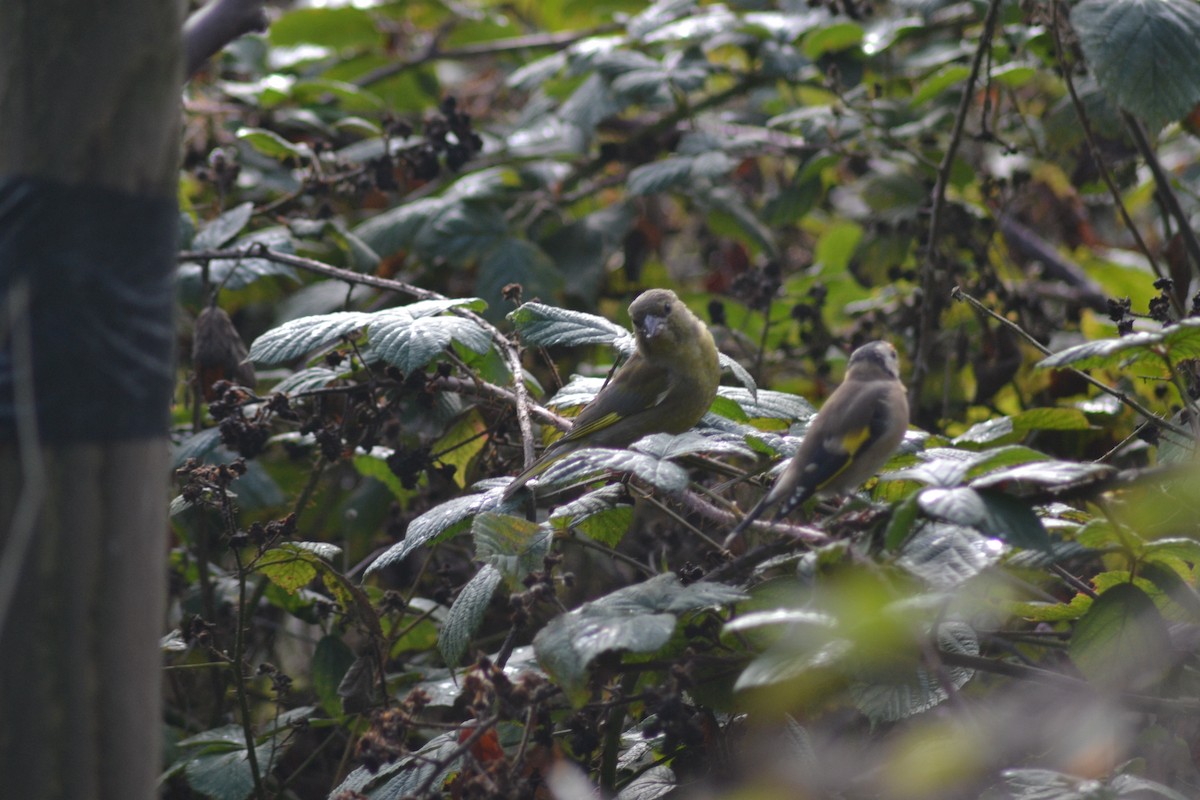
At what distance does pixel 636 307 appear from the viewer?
3.02 m

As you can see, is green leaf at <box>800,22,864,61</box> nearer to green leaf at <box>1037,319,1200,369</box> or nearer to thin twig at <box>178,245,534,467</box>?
thin twig at <box>178,245,534,467</box>

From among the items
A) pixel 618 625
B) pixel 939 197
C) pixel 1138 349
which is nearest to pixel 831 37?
pixel 939 197

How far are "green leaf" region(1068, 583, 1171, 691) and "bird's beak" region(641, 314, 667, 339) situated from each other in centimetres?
142

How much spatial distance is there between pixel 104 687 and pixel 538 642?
24.4 inches

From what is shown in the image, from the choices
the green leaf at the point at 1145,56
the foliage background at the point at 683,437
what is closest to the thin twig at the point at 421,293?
the foliage background at the point at 683,437

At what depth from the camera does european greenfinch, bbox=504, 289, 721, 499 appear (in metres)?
2.92

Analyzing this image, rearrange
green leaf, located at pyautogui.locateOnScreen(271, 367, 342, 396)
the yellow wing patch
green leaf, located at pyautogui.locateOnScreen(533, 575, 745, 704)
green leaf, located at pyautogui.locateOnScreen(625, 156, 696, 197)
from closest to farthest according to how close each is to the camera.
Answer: green leaf, located at pyautogui.locateOnScreen(533, 575, 745, 704), green leaf, located at pyautogui.locateOnScreen(271, 367, 342, 396), the yellow wing patch, green leaf, located at pyautogui.locateOnScreen(625, 156, 696, 197)

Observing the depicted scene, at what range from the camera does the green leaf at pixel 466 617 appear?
200 centimetres

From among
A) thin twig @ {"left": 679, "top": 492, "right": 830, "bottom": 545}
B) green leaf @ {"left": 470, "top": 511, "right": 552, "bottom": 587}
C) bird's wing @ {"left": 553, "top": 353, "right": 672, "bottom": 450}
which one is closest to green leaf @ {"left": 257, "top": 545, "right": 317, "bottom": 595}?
green leaf @ {"left": 470, "top": 511, "right": 552, "bottom": 587}

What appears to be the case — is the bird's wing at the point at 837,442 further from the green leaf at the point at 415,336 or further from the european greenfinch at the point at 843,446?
the green leaf at the point at 415,336

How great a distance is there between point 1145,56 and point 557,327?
5.45ft

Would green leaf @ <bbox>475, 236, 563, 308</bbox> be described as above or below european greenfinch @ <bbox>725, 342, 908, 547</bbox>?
above

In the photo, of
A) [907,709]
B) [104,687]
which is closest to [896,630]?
[907,709]

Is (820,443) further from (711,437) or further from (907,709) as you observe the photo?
(907,709)
